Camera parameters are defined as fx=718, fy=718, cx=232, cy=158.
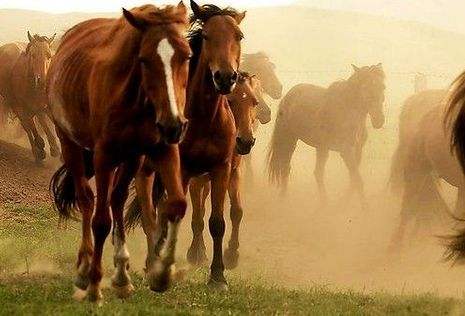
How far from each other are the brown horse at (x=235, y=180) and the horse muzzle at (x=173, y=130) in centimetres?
348

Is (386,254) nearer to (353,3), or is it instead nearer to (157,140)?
(157,140)

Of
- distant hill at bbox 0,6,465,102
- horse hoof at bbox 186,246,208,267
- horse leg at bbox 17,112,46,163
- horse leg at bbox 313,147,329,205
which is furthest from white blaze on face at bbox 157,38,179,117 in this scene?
distant hill at bbox 0,6,465,102

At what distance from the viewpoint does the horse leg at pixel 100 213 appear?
557cm

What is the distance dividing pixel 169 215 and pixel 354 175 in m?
10.9

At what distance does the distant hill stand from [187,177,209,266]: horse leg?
141 ft

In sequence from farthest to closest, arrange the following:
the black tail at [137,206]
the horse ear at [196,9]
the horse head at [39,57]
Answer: the horse head at [39,57] → the black tail at [137,206] → the horse ear at [196,9]

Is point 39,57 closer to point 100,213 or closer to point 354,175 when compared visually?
point 354,175

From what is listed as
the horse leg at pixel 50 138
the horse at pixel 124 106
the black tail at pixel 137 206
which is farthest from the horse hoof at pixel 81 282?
the horse leg at pixel 50 138

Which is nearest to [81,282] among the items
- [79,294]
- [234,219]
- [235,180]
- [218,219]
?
[79,294]

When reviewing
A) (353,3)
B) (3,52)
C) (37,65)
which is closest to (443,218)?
(37,65)

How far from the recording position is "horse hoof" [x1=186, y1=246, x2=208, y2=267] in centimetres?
Result: 933

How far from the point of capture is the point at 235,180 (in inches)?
371

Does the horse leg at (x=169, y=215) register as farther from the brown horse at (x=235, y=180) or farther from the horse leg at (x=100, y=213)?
the brown horse at (x=235, y=180)

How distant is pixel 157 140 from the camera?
215 inches
